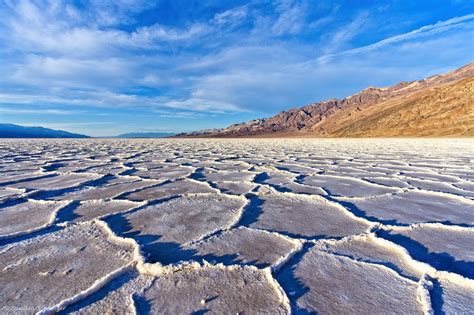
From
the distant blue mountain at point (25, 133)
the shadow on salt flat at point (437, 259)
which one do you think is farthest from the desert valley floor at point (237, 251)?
the distant blue mountain at point (25, 133)

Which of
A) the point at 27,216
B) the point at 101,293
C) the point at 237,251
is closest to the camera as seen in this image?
the point at 101,293

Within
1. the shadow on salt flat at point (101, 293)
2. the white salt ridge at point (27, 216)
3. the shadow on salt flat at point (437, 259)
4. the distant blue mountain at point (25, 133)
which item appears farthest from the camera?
the distant blue mountain at point (25, 133)

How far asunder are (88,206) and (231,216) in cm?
122

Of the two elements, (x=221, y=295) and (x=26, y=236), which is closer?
(x=221, y=295)

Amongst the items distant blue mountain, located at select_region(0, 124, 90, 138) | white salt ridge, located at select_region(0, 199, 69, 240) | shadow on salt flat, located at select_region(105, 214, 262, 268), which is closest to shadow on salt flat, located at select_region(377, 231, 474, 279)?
shadow on salt flat, located at select_region(105, 214, 262, 268)

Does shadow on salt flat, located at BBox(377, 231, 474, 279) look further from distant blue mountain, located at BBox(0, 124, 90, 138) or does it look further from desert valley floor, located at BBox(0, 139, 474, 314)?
distant blue mountain, located at BBox(0, 124, 90, 138)

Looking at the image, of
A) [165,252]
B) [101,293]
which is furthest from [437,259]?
[101,293]

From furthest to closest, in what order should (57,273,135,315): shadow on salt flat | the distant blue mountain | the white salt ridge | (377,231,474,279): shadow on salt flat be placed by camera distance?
the distant blue mountain, the white salt ridge, (377,231,474,279): shadow on salt flat, (57,273,135,315): shadow on salt flat

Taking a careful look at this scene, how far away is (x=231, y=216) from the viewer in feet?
6.82

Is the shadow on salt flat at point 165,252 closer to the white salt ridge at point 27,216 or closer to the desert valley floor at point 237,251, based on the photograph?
the desert valley floor at point 237,251

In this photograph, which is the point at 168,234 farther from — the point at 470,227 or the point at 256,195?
the point at 470,227

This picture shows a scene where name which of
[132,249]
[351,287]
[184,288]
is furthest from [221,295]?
[132,249]

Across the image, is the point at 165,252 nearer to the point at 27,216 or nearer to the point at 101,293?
the point at 101,293

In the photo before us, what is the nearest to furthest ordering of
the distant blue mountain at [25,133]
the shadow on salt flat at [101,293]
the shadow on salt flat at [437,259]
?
1. the shadow on salt flat at [101,293]
2. the shadow on salt flat at [437,259]
3. the distant blue mountain at [25,133]
